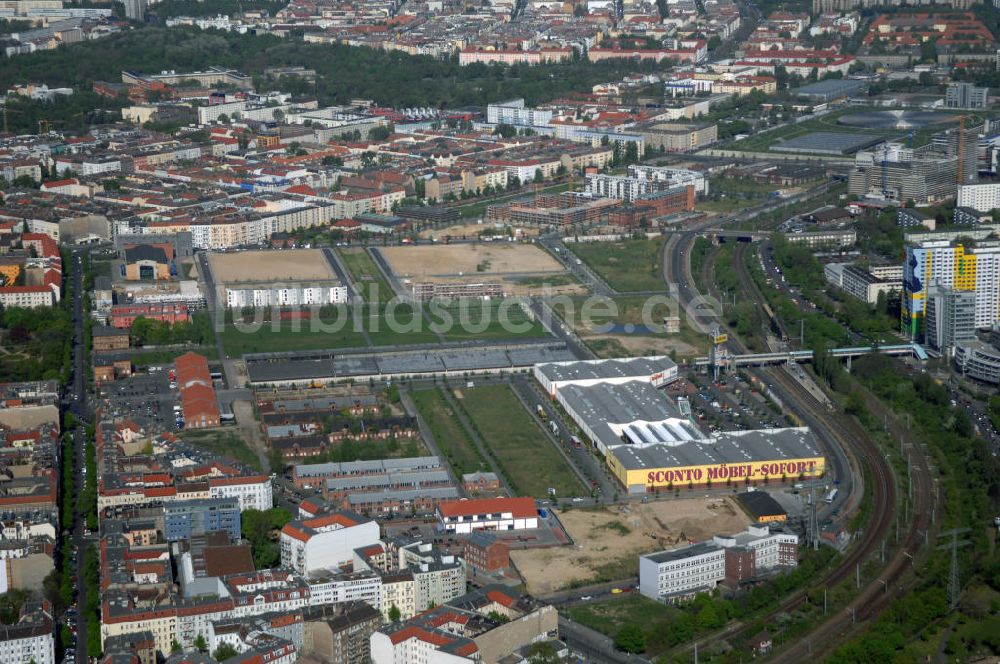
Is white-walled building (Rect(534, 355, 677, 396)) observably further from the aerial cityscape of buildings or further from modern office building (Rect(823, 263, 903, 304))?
modern office building (Rect(823, 263, 903, 304))

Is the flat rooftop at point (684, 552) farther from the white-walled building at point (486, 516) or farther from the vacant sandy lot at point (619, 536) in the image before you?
the white-walled building at point (486, 516)

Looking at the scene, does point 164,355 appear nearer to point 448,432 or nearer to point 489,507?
point 448,432

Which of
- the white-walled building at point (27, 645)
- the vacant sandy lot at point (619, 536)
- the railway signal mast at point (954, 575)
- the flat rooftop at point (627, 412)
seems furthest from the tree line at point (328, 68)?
the white-walled building at point (27, 645)

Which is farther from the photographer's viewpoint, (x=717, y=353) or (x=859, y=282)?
(x=859, y=282)

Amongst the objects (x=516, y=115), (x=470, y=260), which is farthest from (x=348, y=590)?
(x=516, y=115)

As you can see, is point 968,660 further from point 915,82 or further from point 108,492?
point 915,82
